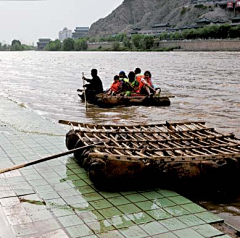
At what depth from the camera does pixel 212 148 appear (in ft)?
17.2

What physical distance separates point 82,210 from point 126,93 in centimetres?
939

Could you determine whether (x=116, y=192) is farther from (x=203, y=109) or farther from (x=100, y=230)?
(x=203, y=109)

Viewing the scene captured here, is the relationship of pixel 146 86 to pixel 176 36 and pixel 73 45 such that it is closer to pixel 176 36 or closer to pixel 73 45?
pixel 176 36

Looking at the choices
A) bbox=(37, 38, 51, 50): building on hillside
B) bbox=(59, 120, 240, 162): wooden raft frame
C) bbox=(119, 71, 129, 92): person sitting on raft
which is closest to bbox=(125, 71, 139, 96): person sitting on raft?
bbox=(119, 71, 129, 92): person sitting on raft

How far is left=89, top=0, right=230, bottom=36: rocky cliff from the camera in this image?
398 feet

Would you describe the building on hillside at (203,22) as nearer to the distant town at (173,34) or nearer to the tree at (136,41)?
the distant town at (173,34)

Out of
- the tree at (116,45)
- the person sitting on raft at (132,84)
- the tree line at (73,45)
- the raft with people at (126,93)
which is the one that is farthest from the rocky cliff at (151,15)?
the raft with people at (126,93)

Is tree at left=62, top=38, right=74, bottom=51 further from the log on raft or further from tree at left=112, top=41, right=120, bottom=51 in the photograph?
the log on raft

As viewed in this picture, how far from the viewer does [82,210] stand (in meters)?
4.05

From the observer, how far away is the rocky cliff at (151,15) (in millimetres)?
121312

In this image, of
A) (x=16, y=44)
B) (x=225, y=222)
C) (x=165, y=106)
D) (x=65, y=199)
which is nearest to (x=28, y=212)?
(x=65, y=199)

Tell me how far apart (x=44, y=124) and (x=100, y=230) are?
534cm

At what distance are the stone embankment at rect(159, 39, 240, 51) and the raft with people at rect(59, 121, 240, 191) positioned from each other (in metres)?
73.3

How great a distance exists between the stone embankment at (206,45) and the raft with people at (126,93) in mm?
65643
